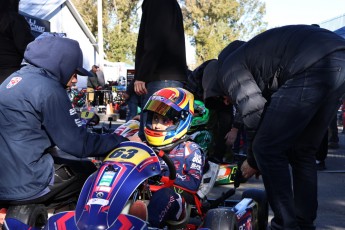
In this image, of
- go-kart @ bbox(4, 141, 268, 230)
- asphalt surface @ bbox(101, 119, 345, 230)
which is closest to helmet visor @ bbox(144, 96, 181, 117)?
go-kart @ bbox(4, 141, 268, 230)

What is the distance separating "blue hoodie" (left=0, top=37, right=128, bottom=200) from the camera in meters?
2.78

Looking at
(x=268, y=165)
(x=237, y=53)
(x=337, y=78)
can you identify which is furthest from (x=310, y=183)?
(x=237, y=53)

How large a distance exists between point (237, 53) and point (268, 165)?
69 centimetres

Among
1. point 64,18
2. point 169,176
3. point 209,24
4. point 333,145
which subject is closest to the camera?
point 169,176

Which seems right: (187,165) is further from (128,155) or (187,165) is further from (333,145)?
(333,145)

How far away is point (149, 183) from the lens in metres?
3.39

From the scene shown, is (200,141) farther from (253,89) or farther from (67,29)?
(67,29)

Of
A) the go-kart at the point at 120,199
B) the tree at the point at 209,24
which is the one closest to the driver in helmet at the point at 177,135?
the go-kart at the point at 120,199

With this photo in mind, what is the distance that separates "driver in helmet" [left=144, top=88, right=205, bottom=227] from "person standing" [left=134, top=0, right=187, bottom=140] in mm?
224

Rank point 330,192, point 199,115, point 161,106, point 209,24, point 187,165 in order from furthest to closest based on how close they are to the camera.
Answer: point 209,24 → point 199,115 → point 330,192 → point 161,106 → point 187,165

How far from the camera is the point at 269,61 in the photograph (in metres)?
2.85

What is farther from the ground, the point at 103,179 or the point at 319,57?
the point at 319,57

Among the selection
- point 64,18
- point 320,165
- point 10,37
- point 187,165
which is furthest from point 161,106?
point 64,18

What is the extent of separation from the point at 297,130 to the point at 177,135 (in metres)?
1.11
